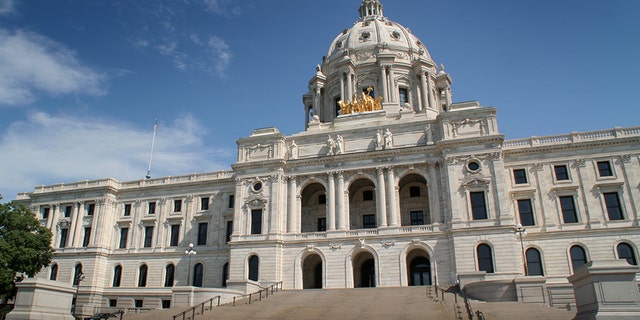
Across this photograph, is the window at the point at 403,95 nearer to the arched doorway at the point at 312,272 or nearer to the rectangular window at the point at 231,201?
the rectangular window at the point at 231,201

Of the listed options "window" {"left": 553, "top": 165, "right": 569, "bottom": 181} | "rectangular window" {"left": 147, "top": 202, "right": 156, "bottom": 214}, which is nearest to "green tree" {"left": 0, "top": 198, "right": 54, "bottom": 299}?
"rectangular window" {"left": 147, "top": 202, "right": 156, "bottom": 214}

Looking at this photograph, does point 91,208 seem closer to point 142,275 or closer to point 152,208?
point 152,208

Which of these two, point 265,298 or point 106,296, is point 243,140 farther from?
point 106,296

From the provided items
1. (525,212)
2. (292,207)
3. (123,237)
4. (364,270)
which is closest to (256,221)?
(292,207)

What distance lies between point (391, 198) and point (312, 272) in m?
11.1

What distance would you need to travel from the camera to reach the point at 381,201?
45.3m

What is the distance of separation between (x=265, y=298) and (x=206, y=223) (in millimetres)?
18456

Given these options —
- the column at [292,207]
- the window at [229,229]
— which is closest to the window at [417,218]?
the column at [292,207]

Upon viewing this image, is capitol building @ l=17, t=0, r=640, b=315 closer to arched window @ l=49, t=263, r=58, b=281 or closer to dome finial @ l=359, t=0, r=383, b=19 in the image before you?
arched window @ l=49, t=263, r=58, b=281

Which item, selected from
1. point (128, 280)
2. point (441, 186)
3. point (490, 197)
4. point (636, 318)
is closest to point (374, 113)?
point (441, 186)

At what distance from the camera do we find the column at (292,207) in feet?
155

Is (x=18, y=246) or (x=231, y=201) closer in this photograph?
(x=18, y=246)

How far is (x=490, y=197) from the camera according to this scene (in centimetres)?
4212

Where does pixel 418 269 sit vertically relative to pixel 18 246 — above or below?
below
